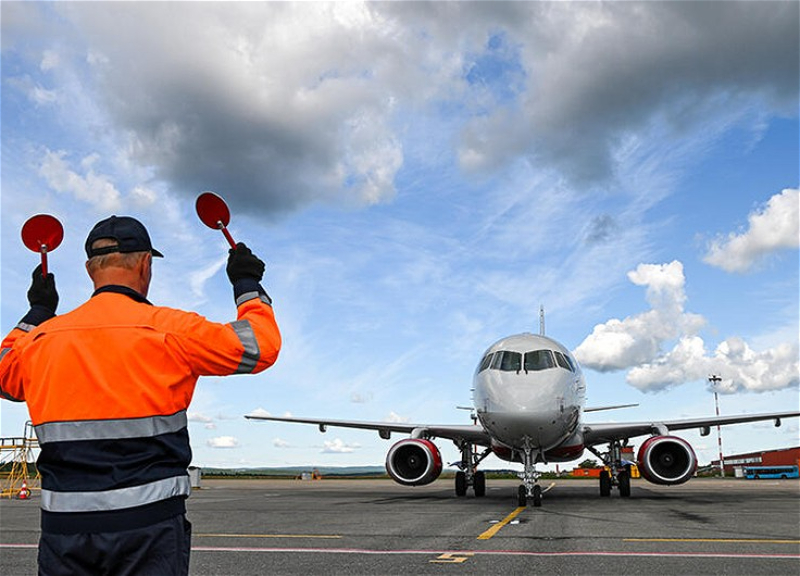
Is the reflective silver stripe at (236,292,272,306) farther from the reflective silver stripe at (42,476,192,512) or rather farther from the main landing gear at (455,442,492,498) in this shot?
the main landing gear at (455,442,492,498)

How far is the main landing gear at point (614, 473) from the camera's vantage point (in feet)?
61.5

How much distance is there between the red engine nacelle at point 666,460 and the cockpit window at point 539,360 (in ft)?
13.5

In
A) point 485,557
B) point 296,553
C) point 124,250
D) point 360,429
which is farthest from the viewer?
point 360,429

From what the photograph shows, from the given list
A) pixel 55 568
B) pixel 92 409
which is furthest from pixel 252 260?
pixel 55 568

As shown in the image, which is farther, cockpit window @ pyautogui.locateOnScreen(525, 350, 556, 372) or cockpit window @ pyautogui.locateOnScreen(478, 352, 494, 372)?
cockpit window @ pyautogui.locateOnScreen(478, 352, 494, 372)

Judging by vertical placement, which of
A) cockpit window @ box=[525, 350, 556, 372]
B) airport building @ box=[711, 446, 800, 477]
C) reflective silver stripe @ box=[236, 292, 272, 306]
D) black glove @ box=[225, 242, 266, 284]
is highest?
cockpit window @ box=[525, 350, 556, 372]

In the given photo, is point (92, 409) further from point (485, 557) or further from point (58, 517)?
point (485, 557)

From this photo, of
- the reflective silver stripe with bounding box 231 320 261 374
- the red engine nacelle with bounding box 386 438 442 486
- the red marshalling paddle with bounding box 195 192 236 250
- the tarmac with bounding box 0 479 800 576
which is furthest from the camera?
the red engine nacelle with bounding box 386 438 442 486

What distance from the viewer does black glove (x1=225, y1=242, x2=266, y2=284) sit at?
296 centimetres

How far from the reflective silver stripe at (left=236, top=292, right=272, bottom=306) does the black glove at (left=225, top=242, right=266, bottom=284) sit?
9cm

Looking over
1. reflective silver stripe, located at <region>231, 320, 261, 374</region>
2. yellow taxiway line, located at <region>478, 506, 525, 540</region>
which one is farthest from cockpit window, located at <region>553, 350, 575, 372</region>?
reflective silver stripe, located at <region>231, 320, 261, 374</region>

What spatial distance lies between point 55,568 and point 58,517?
0.18 m

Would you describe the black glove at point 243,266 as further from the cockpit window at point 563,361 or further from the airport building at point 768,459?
the airport building at point 768,459

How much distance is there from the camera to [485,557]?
6.83 m
